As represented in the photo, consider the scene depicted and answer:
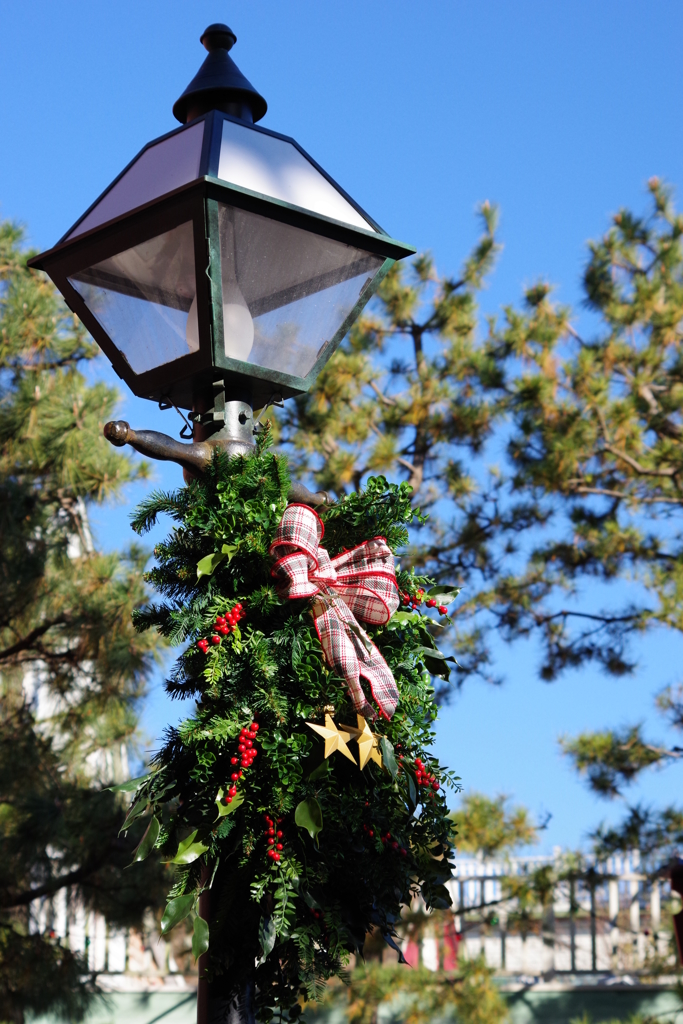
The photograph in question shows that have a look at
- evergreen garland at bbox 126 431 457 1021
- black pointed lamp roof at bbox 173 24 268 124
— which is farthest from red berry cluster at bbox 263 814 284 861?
black pointed lamp roof at bbox 173 24 268 124

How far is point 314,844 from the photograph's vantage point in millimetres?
A: 1288

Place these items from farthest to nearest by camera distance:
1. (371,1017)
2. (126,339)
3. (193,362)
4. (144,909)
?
(371,1017)
(144,909)
(126,339)
(193,362)

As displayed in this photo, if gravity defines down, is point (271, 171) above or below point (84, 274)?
above

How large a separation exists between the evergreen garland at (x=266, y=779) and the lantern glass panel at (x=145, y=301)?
30cm

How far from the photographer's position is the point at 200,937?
49.3 inches

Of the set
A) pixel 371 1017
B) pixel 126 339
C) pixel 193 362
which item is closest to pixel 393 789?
pixel 193 362

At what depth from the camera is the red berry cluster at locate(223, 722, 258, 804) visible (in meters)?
1.29

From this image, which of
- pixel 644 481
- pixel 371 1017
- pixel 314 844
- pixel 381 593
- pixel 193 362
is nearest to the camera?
pixel 314 844

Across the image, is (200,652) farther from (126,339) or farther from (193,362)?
(126,339)

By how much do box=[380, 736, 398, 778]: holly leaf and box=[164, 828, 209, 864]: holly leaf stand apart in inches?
9.6

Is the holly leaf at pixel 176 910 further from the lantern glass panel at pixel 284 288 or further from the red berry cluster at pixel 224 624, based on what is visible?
the lantern glass panel at pixel 284 288

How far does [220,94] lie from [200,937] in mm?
1321

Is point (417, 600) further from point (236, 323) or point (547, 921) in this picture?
point (547, 921)

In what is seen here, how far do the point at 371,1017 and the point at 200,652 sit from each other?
5543 millimetres
